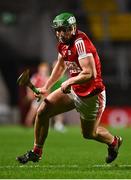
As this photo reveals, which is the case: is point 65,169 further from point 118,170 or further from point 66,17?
point 66,17

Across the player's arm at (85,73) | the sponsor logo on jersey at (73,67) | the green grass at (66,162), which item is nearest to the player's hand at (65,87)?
the player's arm at (85,73)

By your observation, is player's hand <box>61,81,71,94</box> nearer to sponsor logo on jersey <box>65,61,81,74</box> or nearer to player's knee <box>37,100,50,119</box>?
sponsor logo on jersey <box>65,61,81,74</box>

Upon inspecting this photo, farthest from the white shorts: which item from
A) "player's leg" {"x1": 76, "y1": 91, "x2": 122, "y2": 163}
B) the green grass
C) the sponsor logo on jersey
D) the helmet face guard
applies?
the helmet face guard

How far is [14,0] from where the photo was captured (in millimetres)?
26344

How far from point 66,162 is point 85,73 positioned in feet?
5.94

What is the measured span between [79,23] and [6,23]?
235 cm

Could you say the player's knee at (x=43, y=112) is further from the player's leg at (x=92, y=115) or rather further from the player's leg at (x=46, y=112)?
the player's leg at (x=92, y=115)

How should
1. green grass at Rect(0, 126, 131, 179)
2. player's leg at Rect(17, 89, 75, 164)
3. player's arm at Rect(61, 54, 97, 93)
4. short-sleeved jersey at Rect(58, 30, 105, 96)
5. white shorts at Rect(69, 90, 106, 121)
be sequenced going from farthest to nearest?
player's leg at Rect(17, 89, 75, 164) < white shorts at Rect(69, 90, 106, 121) < short-sleeved jersey at Rect(58, 30, 105, 96) < player's arm at Rect(61, 54, 97, 93) < green grass at Rect(0, 126, 131, 179)

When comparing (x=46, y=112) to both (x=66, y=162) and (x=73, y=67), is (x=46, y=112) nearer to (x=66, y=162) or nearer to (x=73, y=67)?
(x=73, y=67)

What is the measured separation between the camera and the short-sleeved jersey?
9523 mm

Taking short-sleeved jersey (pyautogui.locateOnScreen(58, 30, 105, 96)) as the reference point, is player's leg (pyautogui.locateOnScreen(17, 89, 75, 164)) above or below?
below

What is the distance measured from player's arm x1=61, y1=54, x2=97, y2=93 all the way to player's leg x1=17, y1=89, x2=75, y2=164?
1.89ft

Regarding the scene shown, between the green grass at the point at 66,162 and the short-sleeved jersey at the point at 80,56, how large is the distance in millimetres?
965

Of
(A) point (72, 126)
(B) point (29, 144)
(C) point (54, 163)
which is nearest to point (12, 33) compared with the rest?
(A) point (72, 126)
